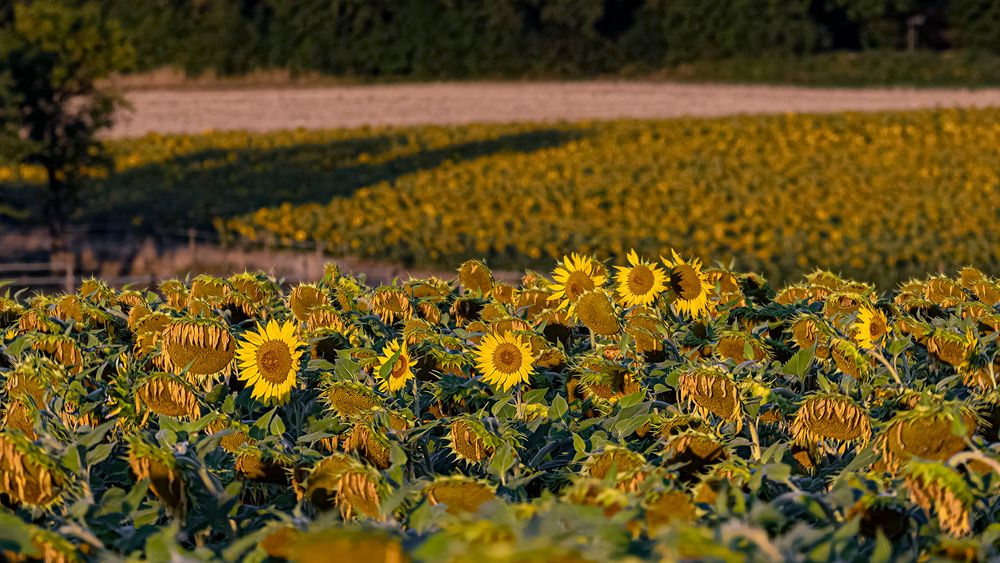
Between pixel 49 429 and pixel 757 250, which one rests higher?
pixel 49 429

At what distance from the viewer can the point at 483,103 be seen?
47.8m

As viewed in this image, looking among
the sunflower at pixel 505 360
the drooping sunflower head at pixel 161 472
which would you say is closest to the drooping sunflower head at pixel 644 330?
the sunflower at pixel 505 360

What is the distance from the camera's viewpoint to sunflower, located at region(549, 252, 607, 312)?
3.69m

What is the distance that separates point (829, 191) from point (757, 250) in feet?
18.2

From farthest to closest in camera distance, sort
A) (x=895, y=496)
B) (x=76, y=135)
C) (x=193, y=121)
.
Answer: (x=193, y=121) < (x=76, y=135) < (x=895, y=496)

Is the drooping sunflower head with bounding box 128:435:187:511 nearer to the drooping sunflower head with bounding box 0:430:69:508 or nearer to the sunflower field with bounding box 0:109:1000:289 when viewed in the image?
the drooping sunflower head with bounding box 0:430:69:508

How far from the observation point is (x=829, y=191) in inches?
1032

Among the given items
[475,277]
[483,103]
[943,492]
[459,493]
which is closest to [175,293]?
[475,277]

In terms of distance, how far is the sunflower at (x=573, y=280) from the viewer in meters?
3.69

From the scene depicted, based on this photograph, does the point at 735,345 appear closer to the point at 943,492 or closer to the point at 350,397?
the point at 350,397

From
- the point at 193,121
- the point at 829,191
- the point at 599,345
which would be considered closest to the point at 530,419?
the point at 599,345

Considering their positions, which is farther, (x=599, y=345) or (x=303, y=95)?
(x=303, y=95)

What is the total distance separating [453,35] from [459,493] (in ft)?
195

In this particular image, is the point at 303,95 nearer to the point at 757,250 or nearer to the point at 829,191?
the point at 829,191
